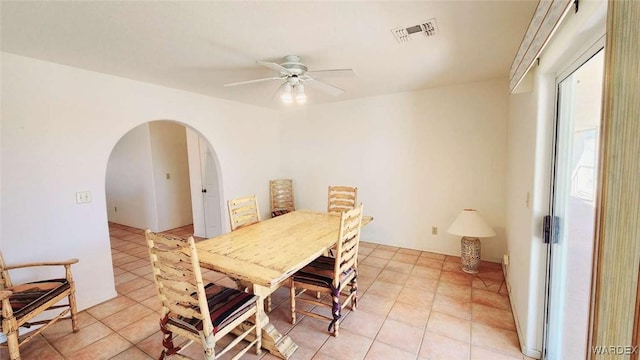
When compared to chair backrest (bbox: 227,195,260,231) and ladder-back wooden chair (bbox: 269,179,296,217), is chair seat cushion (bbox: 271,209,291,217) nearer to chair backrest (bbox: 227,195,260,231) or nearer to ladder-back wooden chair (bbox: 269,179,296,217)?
ladder-back wooden chair (bbox: 269,179,296,217)

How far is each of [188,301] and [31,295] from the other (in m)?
1.45

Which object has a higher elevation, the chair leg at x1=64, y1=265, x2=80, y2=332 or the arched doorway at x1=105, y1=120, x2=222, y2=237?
the arched doorway at x1=105, y1=120, x2=222, y2=237

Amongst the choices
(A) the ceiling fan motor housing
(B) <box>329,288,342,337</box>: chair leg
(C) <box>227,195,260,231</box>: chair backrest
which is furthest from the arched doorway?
(B) <box>329,288,342,337</box>: chair leg

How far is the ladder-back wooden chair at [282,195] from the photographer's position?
472cm

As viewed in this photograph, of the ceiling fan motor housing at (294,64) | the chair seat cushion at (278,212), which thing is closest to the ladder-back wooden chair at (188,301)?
the ceiling fan motor housing at (294,64)

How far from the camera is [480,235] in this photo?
9.66ft

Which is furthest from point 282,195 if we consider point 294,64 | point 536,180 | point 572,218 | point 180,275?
point 572,218

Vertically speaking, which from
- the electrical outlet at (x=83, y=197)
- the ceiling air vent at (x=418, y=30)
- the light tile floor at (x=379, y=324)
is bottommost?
the light tile floor at (x=379, y=324)

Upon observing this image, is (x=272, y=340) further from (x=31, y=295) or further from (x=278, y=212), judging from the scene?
(x=278, y=212)

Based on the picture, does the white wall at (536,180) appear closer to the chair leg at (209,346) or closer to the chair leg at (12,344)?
the chair leg at (209,346)

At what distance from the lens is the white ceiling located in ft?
5.17

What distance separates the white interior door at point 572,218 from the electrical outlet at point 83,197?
3.88 meters

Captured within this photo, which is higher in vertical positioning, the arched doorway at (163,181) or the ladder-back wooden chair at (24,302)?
the arched doorway at (163,181)

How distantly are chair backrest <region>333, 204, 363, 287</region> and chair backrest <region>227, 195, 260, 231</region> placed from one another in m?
1.14
